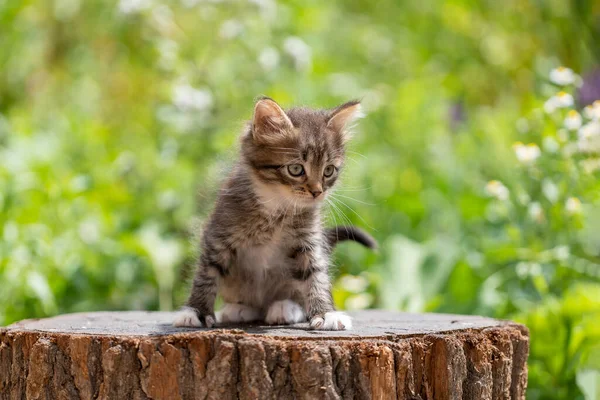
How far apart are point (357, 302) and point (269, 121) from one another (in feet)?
8.58

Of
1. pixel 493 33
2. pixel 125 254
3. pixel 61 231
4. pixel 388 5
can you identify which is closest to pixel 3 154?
pixel 61 231

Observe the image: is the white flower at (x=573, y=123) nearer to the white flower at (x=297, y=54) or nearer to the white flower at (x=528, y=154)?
the white flower at (x=528, y=154)

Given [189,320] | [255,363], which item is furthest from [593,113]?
[255,363]

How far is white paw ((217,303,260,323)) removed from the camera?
3.82 meters

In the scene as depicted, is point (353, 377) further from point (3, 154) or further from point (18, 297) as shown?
point (3, 154)

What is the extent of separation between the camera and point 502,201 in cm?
566

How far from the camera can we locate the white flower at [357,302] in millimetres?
5930

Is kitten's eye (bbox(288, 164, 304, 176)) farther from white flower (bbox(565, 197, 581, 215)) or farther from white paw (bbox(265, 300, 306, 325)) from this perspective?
white flower (bbox(565, 197, 581, 215))

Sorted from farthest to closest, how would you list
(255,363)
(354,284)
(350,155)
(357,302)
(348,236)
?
(354,284) → (357,302) → (350,155) → (348,236) → (255,363)

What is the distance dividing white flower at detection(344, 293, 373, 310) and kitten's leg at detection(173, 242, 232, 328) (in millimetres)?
2357

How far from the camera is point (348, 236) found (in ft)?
13.9

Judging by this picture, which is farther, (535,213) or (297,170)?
(535,213)

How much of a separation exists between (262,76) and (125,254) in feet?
6.73

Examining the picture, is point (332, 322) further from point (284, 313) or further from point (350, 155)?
point (350, 155)
